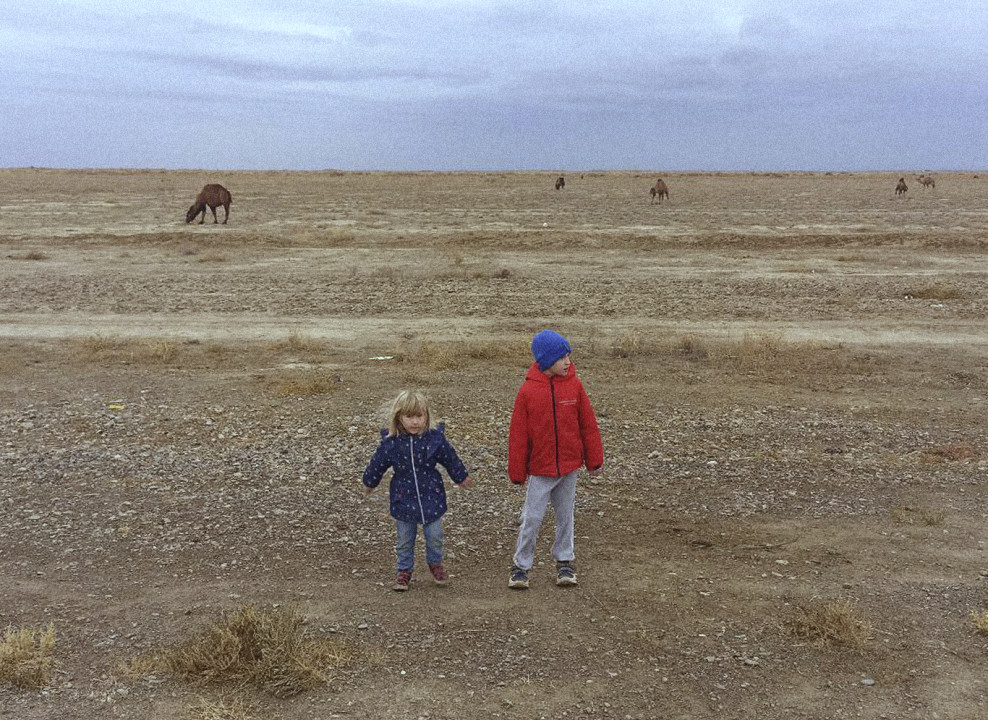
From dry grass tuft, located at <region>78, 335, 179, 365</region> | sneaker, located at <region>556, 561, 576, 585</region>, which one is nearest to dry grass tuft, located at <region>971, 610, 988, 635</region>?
sneaker, located at <region>556, 561, 576, 585</region>

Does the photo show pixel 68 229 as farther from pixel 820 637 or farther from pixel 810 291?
pixel 820 637

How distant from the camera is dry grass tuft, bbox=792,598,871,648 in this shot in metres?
4.12

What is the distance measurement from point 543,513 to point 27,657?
9.00 ft

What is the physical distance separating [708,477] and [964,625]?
2.30 metres

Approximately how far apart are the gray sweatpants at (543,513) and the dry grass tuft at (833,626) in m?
1.30

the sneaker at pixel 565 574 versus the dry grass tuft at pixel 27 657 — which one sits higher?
the sneaker at pixel 565 574

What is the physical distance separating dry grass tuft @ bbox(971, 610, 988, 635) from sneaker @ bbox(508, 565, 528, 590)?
241 cm

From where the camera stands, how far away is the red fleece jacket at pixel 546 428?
4465mm

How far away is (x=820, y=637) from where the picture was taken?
4152 millimetres

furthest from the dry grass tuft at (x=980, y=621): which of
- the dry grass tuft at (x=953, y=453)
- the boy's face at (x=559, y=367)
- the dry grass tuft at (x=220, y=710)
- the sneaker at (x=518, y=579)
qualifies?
the dry grass tuft at (x=220, y=710)

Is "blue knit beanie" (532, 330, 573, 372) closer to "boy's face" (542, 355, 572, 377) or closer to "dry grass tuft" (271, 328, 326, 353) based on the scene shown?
"boy's face" (542, 355, 572, 377)

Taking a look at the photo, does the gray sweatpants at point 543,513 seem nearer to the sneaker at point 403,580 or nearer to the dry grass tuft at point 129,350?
the sneaker at point 403,580

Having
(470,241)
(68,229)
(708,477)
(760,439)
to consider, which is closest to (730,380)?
(760,439)

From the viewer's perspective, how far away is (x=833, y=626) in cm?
420
